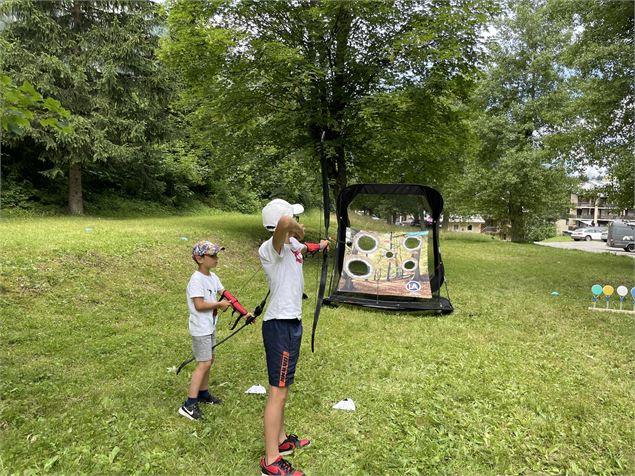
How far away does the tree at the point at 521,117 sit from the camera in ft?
65.2

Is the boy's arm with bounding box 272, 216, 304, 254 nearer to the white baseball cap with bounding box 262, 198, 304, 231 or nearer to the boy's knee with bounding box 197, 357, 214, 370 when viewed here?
the white baseball cap with bounding box 262, 198, 304, 231

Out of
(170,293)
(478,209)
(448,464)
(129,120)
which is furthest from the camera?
(478,209)

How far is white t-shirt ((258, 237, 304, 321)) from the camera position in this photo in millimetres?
2732

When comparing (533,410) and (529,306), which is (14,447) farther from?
(529,306)

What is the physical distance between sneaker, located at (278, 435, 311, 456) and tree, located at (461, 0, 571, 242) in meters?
19.3

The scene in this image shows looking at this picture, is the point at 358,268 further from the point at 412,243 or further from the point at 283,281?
the point at 283,281

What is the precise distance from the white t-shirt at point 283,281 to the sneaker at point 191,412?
48.1 inches

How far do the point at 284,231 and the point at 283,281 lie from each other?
0.35m

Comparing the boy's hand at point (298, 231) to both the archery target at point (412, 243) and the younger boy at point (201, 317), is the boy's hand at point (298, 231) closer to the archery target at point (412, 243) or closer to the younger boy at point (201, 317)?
A: the younger boy at point (201, 317)

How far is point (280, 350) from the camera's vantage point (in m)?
2.73

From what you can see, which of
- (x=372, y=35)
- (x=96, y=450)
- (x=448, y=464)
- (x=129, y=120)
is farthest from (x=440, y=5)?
(x=129, y=120)

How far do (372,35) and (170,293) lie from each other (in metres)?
7.25

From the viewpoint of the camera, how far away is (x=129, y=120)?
51.2 ft

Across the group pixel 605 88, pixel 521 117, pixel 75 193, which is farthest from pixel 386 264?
pixel 521 117
